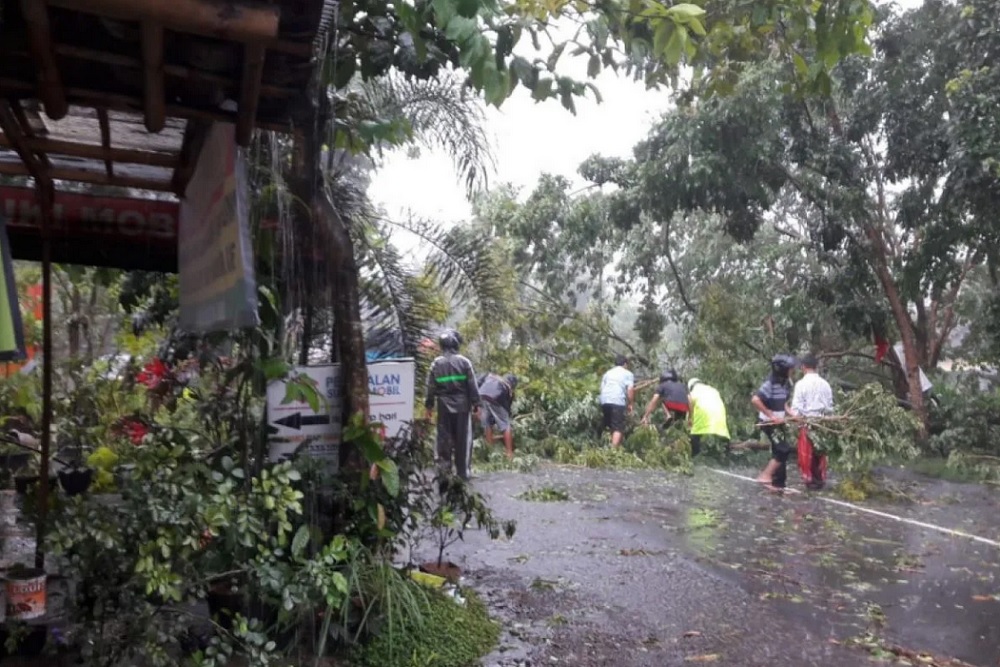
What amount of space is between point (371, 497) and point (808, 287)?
1477cm

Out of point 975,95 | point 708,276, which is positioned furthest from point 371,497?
point 708,276

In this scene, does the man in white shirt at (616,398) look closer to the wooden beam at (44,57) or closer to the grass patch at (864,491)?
the grass patch at (864,491)

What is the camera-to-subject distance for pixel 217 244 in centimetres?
398

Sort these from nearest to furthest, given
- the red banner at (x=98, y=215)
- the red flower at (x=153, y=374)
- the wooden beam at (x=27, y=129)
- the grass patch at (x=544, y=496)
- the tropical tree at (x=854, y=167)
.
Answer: the wooden beam at (x=27, y=129), the red banner at (x=98, y=215), the red flower at (x=153, y=374), the grass patch at (x=544, y=496), the tropical tree at (x=854, y=167)

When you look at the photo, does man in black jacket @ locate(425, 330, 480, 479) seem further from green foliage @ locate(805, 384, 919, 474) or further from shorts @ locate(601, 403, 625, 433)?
shorts @ locate(601, 403, 625, 433)

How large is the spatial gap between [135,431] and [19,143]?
289 cm

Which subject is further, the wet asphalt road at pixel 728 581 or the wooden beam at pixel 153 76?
the wet asphalt road at pixel 728 581

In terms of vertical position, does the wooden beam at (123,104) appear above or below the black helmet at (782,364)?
above

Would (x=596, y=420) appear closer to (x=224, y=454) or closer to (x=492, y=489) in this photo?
(x=492, y=489)

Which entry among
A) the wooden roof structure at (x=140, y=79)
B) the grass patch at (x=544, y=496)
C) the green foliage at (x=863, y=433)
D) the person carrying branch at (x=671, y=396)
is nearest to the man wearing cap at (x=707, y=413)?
the person carrying branch at (x=671, y=396)

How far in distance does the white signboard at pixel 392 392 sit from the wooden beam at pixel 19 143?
221cm

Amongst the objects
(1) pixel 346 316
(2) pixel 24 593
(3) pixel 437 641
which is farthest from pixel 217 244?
(3) pixel 437 641

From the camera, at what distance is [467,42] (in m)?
4.16

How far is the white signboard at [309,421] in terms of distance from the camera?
225 inches
